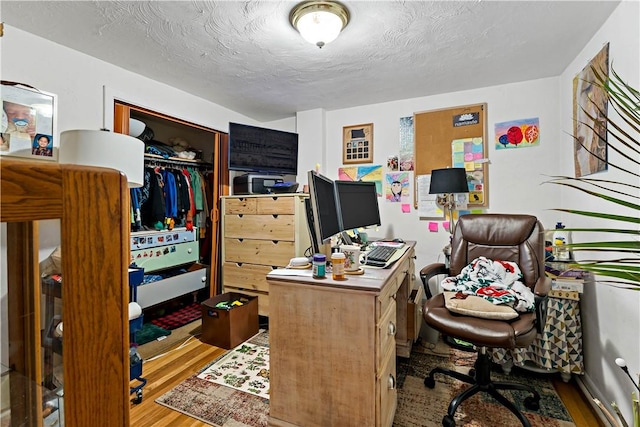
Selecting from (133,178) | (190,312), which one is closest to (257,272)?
(190,312)

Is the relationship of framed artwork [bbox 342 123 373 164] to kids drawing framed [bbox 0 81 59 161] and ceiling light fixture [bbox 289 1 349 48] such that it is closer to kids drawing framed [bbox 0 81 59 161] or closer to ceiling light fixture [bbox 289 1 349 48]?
ceiling light fixture [bbox 289 1 349 48]

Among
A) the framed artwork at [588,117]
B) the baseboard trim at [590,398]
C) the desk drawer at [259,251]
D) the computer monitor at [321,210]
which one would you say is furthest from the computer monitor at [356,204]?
the baseboard trim at [590,398]

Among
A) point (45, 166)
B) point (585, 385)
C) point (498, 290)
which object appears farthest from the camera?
point (585, 385)

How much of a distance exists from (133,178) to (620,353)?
9.27 ft

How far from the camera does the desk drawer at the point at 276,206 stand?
2.66 metres

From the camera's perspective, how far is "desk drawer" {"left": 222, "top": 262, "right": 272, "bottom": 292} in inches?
110

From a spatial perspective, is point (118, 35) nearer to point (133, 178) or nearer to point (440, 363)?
point (133, 178)

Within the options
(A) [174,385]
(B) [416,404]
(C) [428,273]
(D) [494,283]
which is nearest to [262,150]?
(C) [428,273]

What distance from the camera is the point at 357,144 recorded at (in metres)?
3.28

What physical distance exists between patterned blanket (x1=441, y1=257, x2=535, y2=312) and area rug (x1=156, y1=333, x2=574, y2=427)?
0.61 meters

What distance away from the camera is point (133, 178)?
161 cm

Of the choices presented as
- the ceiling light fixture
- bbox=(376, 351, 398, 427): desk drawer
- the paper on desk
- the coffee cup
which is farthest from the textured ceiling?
bbox=(376, 351, 398, 427): desk drawer

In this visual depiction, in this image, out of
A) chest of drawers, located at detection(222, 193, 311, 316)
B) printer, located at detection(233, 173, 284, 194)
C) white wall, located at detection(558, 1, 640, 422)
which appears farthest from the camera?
printer, located at detection(233, 173, 284, 194)

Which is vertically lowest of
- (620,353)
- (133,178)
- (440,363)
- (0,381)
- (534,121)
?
(440,363)
